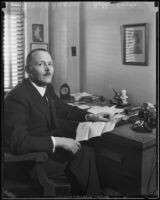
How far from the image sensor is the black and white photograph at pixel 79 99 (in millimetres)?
1471

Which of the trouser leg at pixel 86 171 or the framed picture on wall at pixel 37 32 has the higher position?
the framed picture on wall at pixel 37 32

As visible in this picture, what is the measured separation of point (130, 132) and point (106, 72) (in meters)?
0.36

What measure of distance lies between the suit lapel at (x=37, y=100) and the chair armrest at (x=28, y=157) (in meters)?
0.18

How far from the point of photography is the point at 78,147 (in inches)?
60.5

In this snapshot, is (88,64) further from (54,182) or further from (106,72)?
(54,182)

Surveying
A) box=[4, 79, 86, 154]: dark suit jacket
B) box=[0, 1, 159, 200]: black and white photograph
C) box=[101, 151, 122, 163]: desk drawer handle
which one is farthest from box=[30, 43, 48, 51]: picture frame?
box=[101, 151, 122, 163]: desk drawer handle

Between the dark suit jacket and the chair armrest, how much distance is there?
0.02 m

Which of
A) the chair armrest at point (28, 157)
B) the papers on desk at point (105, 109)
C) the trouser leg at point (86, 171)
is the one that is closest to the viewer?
the chair armrest at point (28, 157)

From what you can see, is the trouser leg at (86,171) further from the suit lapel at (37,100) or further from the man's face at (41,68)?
the man's face at (41,68)

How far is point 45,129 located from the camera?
1508 millimetres

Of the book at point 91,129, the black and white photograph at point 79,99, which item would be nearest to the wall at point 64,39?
the black and white photograph at point 79,99

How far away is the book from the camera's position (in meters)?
1.54

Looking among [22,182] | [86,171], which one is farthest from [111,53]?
[22,182]

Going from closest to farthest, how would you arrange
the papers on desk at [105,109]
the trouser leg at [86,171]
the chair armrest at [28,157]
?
the chair armrest at [28,157] → the trouser leg at [86,171] → the papers on desk at [105,109]
